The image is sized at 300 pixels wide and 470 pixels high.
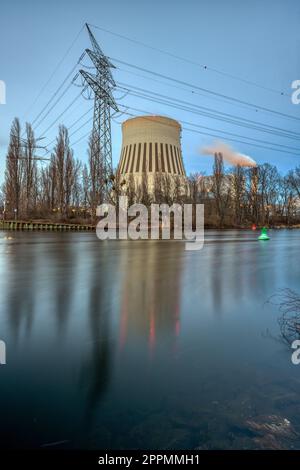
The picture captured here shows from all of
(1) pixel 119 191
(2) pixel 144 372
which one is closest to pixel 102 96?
(1) pixel 119 191

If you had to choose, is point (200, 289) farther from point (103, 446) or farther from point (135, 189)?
point (135, 189)

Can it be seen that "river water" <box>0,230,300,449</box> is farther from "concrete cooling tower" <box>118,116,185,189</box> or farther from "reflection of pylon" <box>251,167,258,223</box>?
"reflection of pylon" <box>251,167,258,223</box>

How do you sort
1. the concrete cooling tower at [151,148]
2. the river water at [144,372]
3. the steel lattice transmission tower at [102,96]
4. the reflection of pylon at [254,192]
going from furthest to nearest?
the reflection of pylon at [254,192], the concrete cooling tower at [151,148], the steel lattice transmission tower at [102,96], the river water at [144,372]

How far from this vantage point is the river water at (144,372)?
1826 millimetres

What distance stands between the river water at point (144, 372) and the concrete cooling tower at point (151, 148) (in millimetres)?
47705

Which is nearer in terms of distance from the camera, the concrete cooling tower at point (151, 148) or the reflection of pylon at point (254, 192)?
the concrete cooling tower at point (151, 148)

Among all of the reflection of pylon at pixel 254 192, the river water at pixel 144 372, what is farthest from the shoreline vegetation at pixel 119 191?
the river water at pixel 144 372

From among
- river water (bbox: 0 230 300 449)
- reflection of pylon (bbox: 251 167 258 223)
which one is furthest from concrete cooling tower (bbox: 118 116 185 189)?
river water (bbox: 0 230 300 449)

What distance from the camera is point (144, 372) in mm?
2525

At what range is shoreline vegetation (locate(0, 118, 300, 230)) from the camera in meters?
37.1

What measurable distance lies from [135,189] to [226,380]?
5116 centimetres

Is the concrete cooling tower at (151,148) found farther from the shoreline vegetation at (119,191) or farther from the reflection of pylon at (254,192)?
the reflection of pylon at (254,192)

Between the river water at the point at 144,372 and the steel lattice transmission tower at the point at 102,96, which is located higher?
the steel lattice transmission tower at the point at 102,96

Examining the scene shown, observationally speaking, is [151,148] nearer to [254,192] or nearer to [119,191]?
[119,191]
